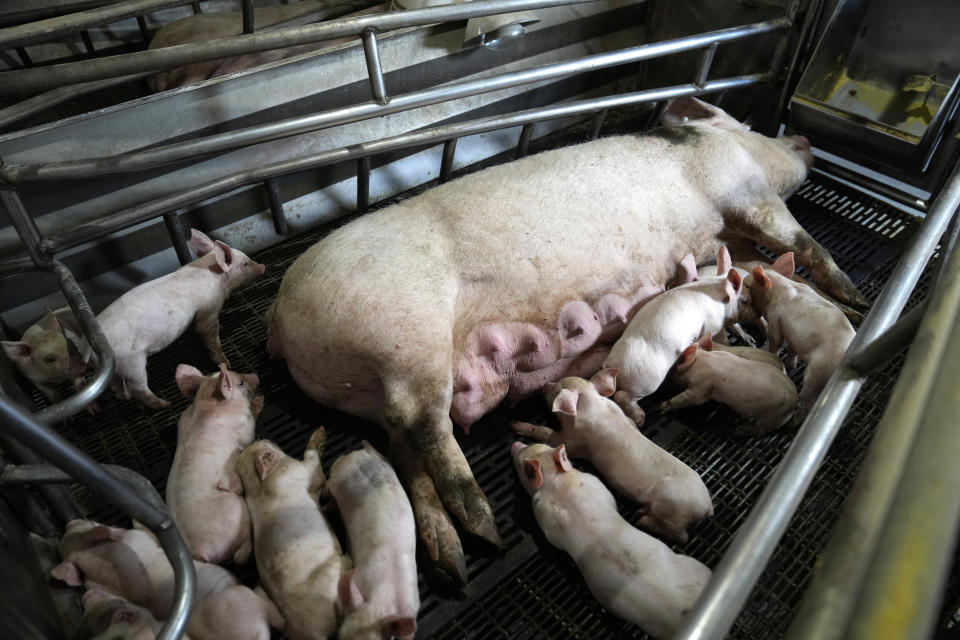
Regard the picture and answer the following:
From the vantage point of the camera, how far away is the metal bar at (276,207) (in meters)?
2.81

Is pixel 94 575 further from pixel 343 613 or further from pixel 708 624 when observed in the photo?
pixel 708 624

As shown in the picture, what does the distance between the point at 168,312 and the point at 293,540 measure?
1.03 metres

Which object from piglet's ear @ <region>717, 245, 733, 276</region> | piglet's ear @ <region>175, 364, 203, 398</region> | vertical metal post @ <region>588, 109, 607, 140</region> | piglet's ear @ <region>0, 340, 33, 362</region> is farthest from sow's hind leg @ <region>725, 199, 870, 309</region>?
piglet's ear @ <region>0, 340, 33, 362</region>

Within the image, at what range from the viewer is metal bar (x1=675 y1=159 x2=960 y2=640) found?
834 millimetres

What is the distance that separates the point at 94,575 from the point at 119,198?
4.95 feet

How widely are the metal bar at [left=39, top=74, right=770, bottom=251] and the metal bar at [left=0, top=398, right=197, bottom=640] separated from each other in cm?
130

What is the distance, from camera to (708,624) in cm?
82

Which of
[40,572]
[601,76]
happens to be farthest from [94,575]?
[601,76]

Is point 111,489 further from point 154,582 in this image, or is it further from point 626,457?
point 626,457

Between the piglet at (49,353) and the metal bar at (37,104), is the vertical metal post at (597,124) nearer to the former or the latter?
the metal bar at (37,104)

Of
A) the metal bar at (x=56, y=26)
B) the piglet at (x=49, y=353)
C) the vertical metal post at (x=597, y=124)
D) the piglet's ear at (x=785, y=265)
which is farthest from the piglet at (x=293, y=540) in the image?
the vertical metal post at (x=597, y=124)

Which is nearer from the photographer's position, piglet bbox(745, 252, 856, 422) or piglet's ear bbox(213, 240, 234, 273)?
piglet bbox(745, 252, 856, 422)

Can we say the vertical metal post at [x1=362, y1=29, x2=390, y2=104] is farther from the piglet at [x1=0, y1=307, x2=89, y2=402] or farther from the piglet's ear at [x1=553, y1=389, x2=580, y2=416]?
the piglet at [x1=0, y1=307, x2=89, y2=402]

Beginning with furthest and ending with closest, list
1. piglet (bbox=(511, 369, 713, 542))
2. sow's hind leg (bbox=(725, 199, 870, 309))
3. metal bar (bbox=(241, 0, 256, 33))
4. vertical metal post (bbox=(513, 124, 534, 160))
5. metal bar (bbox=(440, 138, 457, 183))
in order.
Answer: vertical metal post (bbox=(513, 124, 534, 160)) → metal bar (bbox=(440, 138, 457, 183)) → metal bar (bbox=(241, 0, 256, 33)) → sow's hind leg (bbox=(725, 199, 870, 309)) → piglet (bbox=(511, 369, 713, 542))
